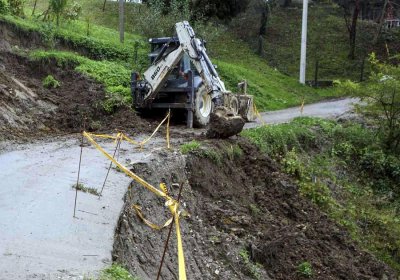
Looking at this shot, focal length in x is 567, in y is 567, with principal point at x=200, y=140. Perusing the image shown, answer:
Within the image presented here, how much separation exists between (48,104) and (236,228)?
8458mm

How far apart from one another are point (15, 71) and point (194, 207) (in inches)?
395

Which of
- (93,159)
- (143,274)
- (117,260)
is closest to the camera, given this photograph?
(117,260)

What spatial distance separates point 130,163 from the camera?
1073 cm

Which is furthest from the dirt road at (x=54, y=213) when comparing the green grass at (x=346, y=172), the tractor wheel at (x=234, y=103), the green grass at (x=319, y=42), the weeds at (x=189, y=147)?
the green grass at (x=319, y=42)

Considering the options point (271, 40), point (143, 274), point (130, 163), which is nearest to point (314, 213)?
point (130, 163)

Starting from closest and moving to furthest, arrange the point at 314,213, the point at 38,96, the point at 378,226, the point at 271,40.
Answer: the point at 314,213, the point at 378,226, the point at 38,96, the point at 271,40

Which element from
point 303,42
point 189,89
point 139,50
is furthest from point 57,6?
point 303,42

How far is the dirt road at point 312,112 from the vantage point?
2259cm

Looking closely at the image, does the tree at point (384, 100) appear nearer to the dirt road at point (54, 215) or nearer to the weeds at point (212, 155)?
the weeds at point (212, 155)

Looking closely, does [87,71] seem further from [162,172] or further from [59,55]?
[162,172]

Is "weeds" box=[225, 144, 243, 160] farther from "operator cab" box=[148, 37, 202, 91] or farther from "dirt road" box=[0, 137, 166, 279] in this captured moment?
"operator cab" box=[148, 37, 202, 91]

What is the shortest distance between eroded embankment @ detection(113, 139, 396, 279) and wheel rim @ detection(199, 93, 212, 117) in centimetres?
249

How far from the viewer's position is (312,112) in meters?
25.5

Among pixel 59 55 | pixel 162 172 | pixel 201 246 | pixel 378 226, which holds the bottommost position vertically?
pixel 378 226
